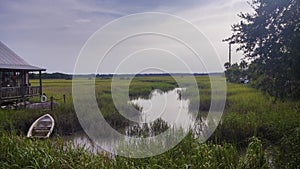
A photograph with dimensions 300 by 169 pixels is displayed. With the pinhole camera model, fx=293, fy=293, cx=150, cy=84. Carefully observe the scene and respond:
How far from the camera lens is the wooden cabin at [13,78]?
13821 mm

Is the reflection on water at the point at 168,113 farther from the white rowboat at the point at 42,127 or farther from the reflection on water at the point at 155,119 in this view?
the white rowboat at the point at 42,127

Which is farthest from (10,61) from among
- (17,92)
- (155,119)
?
(155,119)

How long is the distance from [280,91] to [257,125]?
1.90 metres

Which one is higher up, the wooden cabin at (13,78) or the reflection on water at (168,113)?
the wooden cabin at (13,78)

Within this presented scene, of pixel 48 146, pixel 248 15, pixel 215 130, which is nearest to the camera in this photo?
pixel 48 146

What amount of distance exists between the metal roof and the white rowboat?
5329mm

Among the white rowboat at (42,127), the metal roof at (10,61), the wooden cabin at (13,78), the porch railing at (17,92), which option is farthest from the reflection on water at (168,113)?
the metal roof at (10,61)

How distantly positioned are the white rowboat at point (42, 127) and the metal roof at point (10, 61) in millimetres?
5329

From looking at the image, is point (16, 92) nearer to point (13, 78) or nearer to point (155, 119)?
point (13, 78)

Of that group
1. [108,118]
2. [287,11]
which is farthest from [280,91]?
[108,118]

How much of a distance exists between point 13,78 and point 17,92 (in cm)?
155

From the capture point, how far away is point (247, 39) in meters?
6.92

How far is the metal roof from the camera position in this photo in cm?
1434

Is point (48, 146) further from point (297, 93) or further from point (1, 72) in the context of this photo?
point (1, 72)
